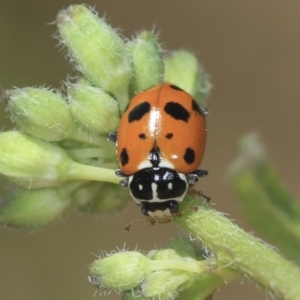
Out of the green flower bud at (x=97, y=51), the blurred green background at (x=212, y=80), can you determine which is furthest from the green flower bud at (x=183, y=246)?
the blurred green background at (x=212, y=80)

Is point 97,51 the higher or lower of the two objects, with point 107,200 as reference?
higher

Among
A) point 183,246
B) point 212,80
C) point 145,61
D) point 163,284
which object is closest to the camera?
point 163,284

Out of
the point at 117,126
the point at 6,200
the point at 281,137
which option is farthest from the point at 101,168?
the point at 281,137

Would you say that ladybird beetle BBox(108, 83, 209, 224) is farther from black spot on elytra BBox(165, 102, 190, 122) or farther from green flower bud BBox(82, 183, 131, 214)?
green flower bud BBox(82, 183, 131, 214)

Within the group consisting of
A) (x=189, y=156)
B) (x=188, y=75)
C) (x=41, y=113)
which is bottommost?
(x=189, y=156)

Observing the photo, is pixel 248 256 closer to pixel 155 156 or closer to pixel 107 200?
pixel 155 156

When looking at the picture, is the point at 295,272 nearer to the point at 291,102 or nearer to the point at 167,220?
the point at 167,220

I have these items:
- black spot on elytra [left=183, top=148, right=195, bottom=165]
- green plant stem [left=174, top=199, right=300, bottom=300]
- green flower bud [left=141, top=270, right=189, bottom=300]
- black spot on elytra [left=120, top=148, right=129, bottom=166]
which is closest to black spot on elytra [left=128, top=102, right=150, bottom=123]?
black spot on elytra [left=120, top=148, right=129, bottom=166]

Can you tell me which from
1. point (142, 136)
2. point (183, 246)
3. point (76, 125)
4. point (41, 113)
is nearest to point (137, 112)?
point (142, 136)
